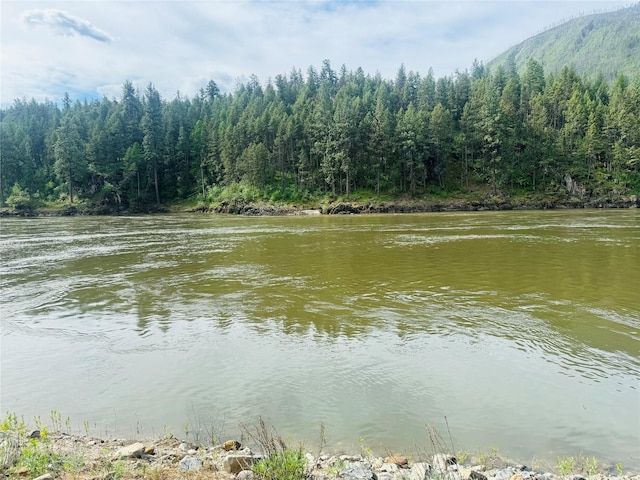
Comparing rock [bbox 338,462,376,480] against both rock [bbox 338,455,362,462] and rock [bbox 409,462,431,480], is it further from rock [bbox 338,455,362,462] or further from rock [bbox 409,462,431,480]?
rock [bbox 409,462,431,480]

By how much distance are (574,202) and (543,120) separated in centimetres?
2444

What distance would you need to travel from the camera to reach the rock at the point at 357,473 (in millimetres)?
5176

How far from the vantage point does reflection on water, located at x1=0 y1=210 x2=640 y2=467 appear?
7359 mm

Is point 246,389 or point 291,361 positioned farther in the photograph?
point 291,361

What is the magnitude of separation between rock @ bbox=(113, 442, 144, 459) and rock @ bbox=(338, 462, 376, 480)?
2.86 m

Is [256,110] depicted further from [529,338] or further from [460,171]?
[529,338]

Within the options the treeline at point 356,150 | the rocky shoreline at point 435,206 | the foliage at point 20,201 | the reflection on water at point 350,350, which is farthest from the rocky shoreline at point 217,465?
the foliage at point 20,201

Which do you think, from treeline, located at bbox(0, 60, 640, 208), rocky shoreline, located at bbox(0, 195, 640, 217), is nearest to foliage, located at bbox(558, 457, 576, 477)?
rocky shoreline, located at bbox(0, 195, 640, 217)

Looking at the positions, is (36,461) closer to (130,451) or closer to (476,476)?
(130,451)

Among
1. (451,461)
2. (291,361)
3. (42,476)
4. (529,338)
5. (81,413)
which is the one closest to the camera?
(42,476)

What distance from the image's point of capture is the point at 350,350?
10711 mm

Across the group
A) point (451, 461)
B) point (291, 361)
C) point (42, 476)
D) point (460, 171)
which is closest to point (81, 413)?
point (42, 476)

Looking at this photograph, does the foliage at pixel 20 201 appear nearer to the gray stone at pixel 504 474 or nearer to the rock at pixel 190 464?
the rock at pixel 190 464

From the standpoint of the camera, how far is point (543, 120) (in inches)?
3654
